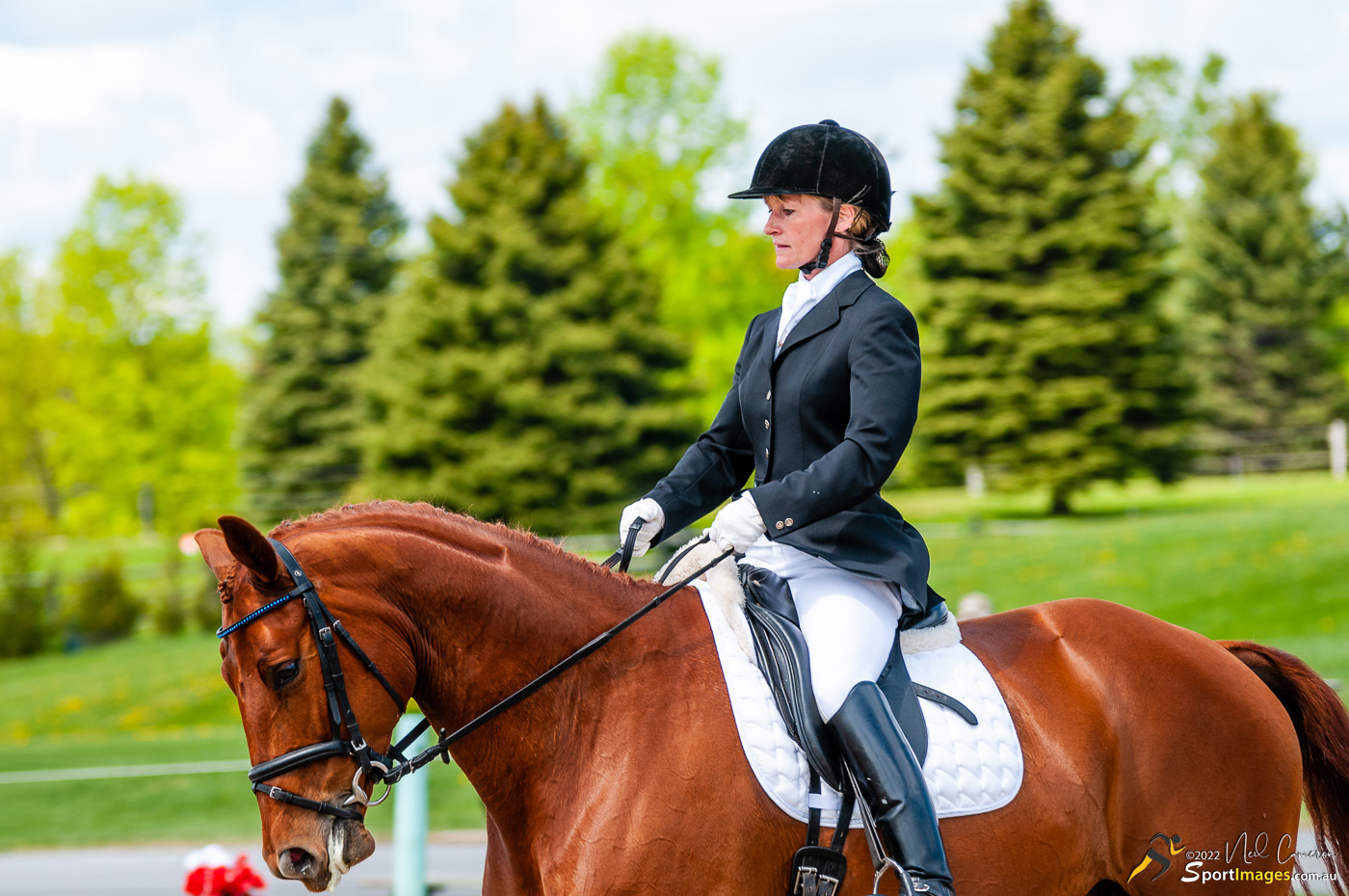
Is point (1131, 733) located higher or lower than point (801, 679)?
lower

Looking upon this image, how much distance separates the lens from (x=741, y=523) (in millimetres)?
3078

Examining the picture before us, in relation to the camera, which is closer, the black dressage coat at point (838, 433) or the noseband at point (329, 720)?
the noseband at point (329, 720)

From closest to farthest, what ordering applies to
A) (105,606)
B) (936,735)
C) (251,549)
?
(251,549), (936,735), (105,606)

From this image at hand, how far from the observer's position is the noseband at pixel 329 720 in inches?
105

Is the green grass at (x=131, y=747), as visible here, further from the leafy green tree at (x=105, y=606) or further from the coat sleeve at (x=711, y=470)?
the coat sleeve at (x=711, y=470)

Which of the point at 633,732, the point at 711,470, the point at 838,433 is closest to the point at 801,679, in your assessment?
the point at 633,732

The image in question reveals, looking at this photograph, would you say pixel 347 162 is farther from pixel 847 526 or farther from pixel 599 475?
pixel 847 526

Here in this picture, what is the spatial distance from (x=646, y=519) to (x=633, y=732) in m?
0.65

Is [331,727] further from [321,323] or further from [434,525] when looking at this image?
[321,323]

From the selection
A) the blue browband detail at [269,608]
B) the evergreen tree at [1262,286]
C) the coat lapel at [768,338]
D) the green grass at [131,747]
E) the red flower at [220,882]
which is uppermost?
the evergreen tree at [1262,286]

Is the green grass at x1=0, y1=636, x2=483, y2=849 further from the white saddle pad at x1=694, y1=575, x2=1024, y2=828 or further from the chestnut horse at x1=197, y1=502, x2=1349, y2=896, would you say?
the white saddle pad at x1=694, y1=575, x2=1024, y2=828

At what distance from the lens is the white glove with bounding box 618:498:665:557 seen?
337cm

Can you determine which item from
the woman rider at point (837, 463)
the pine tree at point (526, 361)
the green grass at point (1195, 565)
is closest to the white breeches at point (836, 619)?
the woman rider at point (837, 463)

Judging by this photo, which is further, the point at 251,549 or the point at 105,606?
the point at 105,606
